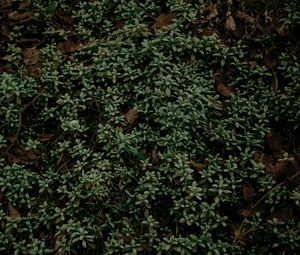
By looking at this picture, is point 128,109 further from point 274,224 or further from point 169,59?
point 274,224

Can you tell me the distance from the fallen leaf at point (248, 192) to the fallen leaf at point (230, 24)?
1172mm

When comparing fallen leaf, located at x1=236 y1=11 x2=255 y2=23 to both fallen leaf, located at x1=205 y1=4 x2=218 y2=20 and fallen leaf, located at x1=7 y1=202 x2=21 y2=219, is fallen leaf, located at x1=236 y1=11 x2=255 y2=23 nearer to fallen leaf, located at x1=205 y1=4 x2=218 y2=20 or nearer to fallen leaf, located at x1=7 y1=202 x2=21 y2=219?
fallen leaf, located at x1=205 y1=4 x2=218 y2=20

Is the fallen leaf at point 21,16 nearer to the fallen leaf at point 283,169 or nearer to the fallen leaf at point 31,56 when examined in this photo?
the fallen leaf at point 31,56

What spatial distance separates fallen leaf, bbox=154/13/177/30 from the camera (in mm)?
3674

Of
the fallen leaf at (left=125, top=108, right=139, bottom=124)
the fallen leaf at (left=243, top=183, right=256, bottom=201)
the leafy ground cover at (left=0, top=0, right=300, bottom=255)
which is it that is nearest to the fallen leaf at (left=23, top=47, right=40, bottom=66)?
the leafy ground cover at (left=0, top=0, right=300, bottom=255)

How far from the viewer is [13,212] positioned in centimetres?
317

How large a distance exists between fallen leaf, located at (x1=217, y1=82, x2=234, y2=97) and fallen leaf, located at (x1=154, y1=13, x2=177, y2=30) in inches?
23.7

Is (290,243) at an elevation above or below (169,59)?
below

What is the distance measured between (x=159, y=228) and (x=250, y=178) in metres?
0.62

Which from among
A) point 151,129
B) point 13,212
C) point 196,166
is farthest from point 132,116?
point 13,212

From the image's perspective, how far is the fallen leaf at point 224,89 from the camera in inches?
134

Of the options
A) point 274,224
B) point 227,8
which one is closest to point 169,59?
point 227,8

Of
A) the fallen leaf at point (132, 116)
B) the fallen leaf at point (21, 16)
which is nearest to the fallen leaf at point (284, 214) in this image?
the fallen leaf at point (132, 116)

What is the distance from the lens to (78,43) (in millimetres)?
3785
